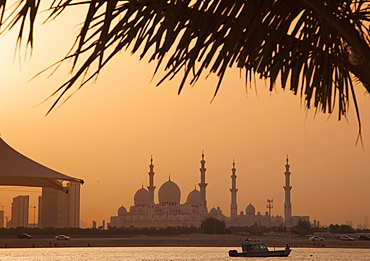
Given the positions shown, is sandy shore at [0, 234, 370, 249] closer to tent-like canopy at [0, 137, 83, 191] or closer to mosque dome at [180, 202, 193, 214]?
mosque dome at [180, 202, 193, 214]

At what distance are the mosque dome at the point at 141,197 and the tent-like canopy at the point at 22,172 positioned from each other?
8700 cm

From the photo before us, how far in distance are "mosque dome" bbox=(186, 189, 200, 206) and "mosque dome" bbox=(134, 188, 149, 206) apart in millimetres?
6224

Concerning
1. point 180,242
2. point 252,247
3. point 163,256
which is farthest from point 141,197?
point 252,247

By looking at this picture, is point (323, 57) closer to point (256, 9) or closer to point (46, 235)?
point (256, 9)

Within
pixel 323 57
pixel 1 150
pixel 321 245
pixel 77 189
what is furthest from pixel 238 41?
pixel 77 189

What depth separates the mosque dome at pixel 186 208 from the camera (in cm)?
9269

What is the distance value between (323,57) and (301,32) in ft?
0.38

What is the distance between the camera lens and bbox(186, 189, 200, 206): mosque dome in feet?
319

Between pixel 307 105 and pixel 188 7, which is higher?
pixel 188 7

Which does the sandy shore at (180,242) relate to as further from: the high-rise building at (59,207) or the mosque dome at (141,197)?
the high-rise building at (59,207)

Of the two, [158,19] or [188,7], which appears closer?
[158,19]

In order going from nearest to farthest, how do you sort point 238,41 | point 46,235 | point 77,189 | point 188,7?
point 188,7, point 238,41, point 46,235, point 77,189

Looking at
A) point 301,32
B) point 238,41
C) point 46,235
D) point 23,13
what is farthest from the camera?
point 46,235

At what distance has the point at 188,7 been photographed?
2.01m
